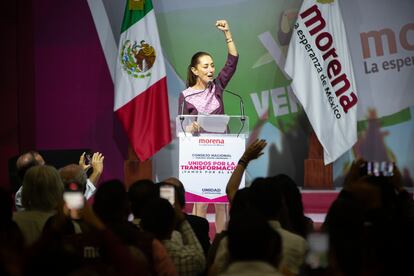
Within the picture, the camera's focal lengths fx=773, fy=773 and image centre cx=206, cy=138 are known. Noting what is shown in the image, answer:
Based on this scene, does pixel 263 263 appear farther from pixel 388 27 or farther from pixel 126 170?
pixel 388 27

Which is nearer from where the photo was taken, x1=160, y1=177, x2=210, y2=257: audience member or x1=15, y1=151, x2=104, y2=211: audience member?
x1=160, y1=177, x2=210, y2=257: audience member

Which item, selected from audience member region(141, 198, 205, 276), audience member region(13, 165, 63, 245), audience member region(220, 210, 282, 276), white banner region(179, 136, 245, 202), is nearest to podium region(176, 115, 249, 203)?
white banner region(179, 136, 245, 202)

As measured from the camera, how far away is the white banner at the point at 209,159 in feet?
18.9

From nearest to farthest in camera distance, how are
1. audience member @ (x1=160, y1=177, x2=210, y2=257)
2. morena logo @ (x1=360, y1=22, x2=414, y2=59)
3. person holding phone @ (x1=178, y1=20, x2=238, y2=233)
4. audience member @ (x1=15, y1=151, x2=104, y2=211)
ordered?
audience member @ (x1=160, y1=177, x2=210, y2=257)
audience member @ (x1=15, y1=151, x2=104, y2=211)
person holding phone @ (x1=178, y1=20, x2=238, y2=233)
morena logo @ (x1=360, y1=22, x2=414, y2=59)

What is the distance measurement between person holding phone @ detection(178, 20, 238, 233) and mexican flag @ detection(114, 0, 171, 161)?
4.01ft

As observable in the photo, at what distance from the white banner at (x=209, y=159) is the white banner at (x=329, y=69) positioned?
2.20 m

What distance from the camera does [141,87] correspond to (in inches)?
306

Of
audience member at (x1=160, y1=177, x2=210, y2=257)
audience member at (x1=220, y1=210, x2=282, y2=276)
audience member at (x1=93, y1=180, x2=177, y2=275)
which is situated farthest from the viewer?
audience member at (x1=160, y1=177, x2=210, y2=257)

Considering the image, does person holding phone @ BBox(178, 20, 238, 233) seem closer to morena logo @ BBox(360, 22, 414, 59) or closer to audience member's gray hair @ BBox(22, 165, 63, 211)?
morena logo @ BBox(360, 22, 414, 59)

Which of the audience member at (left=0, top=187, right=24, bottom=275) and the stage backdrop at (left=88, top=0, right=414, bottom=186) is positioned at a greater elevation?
the stage backdrop at (left=88, top=0, right=414, bottom=186)

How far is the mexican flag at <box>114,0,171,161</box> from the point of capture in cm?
776

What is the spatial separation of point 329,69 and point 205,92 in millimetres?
1813

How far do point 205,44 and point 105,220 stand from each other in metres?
5.65

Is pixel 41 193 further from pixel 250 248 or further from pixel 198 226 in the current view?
pixel 250 248
